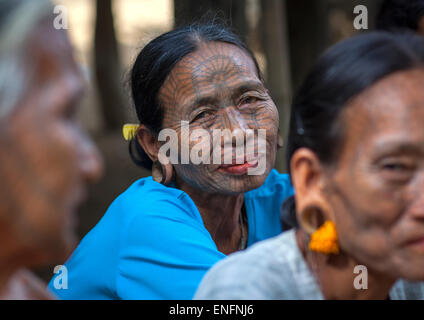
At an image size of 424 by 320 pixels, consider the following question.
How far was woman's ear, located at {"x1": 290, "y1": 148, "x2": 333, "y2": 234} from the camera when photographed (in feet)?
5.92

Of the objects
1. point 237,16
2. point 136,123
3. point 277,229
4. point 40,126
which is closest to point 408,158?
point 40,126

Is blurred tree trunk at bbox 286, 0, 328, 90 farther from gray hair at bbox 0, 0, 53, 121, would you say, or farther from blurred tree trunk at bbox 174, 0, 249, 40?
gray hair at bbox 0, 0, 53, 121

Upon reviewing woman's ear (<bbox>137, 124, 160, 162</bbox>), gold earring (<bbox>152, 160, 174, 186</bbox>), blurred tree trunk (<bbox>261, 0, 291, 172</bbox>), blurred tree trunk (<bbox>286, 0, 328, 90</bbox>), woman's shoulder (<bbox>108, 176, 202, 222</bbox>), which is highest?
blurred tree trunk (<bbox>286, 0, 328, 90</bbox>)

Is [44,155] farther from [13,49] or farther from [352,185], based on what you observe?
[352,185]

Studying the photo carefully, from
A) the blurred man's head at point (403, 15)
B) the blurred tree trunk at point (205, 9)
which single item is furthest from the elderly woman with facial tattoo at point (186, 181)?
the blurred man's head at point (403, 15)

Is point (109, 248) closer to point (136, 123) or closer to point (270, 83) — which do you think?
point (136, 123)

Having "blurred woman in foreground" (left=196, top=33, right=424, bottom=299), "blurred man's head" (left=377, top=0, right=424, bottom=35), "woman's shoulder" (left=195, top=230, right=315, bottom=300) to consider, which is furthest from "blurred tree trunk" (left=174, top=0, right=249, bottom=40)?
"woman's shoulder" (left=195, top=230, right=315, bottom=300)

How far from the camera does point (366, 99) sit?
5.60 ft

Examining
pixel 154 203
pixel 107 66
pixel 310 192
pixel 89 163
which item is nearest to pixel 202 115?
pixel 154 203

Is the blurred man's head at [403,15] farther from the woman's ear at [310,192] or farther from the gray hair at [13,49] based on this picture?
the gray hair at [13,49]

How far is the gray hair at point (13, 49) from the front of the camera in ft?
4.35

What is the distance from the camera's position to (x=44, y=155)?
53.9 inches

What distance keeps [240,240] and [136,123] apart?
95 cm

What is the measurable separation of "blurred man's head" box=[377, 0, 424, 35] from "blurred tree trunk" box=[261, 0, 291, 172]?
90cm
